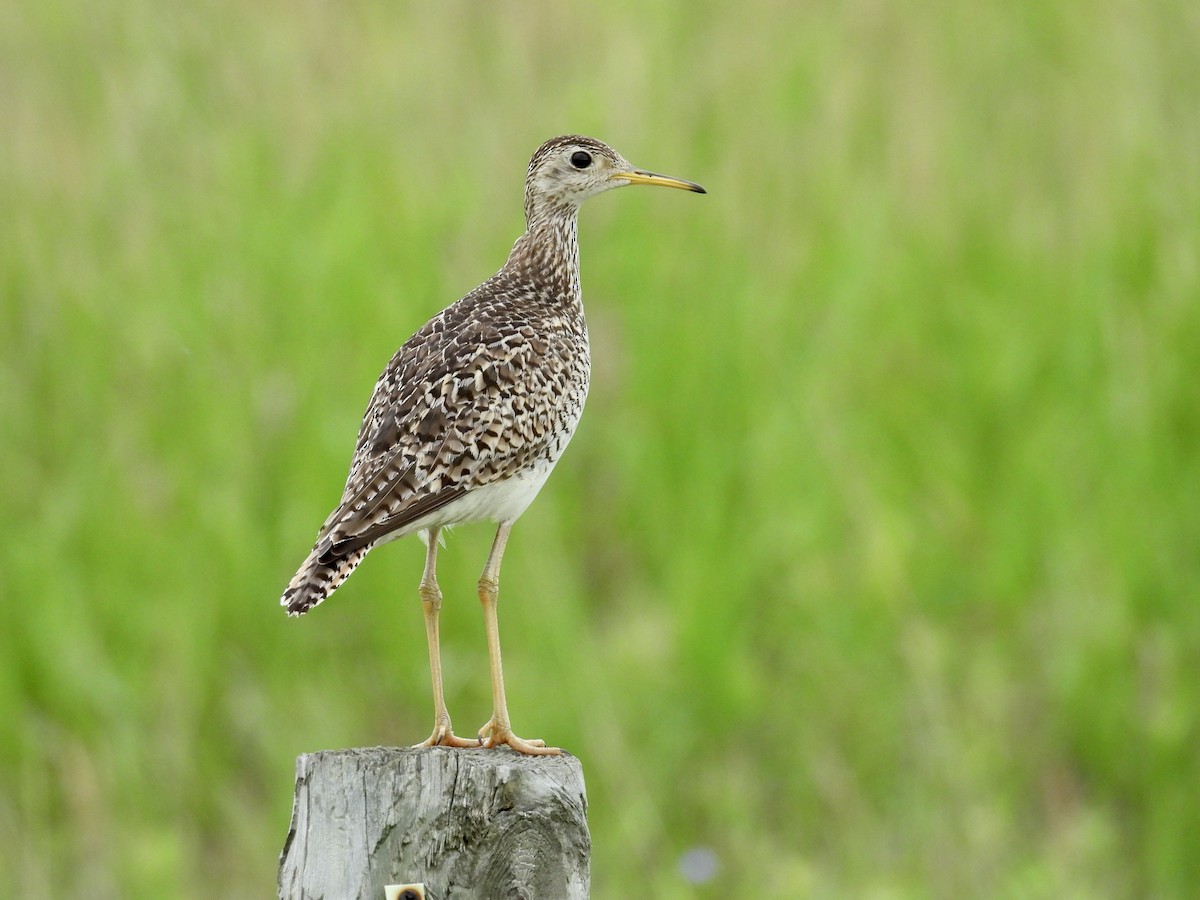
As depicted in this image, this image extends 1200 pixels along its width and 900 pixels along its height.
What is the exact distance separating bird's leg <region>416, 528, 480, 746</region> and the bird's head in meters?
1.63

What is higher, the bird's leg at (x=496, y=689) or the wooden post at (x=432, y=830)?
the bird's leg at (x=496, y=689)

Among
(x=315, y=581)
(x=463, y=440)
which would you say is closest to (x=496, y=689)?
(x=463, y=440)

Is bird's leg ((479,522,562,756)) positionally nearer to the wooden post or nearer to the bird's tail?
the bird's tail

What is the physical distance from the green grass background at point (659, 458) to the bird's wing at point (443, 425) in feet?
12.0

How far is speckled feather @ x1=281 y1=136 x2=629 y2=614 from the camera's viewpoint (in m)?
5.28

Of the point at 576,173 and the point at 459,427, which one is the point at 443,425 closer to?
the point at 459,427

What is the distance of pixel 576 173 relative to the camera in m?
6.76


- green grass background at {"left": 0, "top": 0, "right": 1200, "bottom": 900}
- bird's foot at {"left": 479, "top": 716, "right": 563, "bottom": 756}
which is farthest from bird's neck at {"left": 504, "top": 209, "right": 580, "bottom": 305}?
green grass background at {"left": 0, "top": 0, "right": 1200, "bottom": 900}

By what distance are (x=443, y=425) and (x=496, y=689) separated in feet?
3.53

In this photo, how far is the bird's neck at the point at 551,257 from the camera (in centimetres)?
661

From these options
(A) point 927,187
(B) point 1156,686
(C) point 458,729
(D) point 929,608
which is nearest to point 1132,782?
(B) point 1156,686

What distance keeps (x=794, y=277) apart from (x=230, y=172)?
15.0 ft

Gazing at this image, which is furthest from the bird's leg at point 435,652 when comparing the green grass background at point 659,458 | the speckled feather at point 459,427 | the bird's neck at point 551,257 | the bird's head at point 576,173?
the green grass background at point 659,458

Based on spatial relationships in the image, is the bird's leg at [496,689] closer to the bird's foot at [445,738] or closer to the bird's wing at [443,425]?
the bird's foot at [445,738]
